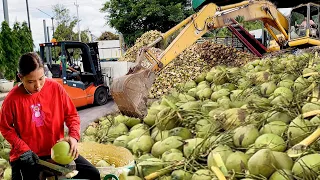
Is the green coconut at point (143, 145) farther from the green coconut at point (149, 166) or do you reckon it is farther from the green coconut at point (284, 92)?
the green coconut at point (284, 92)

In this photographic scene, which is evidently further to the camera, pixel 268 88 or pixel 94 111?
pixel 94 111

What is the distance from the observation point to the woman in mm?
2615

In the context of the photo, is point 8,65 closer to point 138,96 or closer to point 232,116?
point 138,96

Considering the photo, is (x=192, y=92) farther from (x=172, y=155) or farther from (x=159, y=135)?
(x=172, y=155)

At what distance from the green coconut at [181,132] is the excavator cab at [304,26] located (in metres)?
6.96

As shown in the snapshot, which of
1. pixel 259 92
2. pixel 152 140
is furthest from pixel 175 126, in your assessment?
pixel 259 92

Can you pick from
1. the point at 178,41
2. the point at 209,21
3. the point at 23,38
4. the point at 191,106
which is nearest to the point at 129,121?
the point at 191,106

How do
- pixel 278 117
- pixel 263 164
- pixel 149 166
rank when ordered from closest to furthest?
1. pixel 263 164
2. pixel 149 166
3. pixel 278 117

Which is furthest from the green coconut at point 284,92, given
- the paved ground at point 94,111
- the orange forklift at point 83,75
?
the orange forklift at point 83,75

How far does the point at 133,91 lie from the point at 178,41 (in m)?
2.08

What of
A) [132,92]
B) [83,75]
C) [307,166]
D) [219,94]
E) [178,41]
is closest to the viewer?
[307,166]

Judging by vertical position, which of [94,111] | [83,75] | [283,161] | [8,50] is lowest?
[94,111]

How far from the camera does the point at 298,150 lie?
243 cm

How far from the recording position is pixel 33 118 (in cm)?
279
